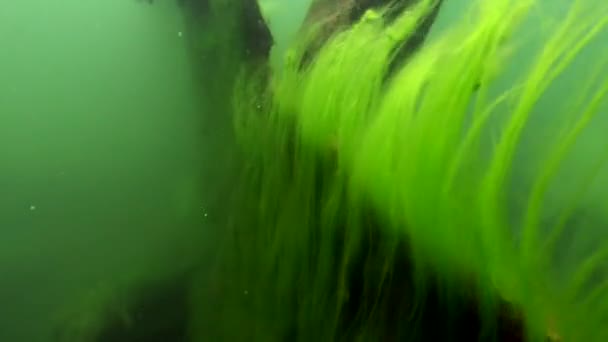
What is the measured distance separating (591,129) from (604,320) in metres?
0.68

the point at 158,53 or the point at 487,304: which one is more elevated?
the point at 158,53

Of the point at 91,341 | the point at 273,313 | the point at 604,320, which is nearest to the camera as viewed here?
the point at 604,320

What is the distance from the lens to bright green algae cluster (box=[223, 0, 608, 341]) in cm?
131

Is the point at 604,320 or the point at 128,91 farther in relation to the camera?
the point at 128,91

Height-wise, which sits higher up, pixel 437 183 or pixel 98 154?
pixel 98 154

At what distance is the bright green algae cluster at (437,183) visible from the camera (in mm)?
1311

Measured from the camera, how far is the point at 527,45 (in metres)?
1.63

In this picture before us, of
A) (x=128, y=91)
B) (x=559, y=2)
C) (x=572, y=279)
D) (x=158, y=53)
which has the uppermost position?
(x=158, y=53)

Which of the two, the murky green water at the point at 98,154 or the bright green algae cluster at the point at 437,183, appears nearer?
the bright green algae cluster at the point at 437,183

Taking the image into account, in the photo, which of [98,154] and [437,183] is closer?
[437,183]

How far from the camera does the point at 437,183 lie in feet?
4.79

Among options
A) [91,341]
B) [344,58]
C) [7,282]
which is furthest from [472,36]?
[7,282]

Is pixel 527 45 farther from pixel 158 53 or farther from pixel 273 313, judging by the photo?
pixel 158 53

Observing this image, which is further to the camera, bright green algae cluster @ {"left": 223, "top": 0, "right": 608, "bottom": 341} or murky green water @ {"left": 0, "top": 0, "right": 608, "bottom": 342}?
murky green water @ {"left": 0, "top": 0, "right": 608, "bottom": 342}
